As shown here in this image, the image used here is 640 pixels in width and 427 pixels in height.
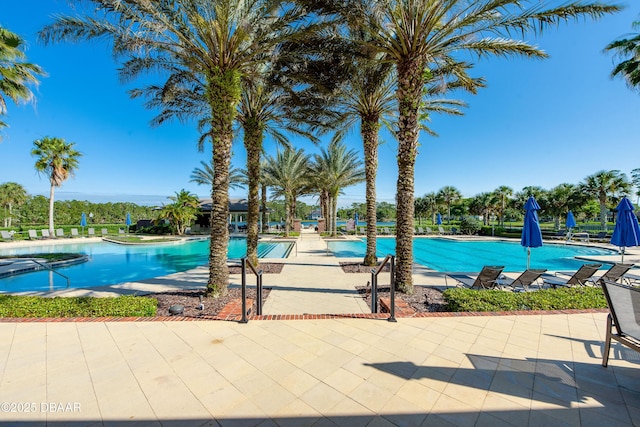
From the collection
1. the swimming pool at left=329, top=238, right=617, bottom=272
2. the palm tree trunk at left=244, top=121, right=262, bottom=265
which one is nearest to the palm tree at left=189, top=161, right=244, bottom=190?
the swimming pool at left=329, top=238, right=617, bottom=272

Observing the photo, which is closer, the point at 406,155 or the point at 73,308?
the point at 73,308

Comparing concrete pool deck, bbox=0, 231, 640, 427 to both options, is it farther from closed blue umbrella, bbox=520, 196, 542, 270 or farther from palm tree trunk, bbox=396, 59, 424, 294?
closed blue umbrella, bbox=520, 196, 542, 270

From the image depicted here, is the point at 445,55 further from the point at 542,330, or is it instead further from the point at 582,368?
the point at 582,368

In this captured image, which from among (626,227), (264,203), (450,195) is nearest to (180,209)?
(264,203)

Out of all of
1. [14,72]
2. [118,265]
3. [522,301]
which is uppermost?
[14,72]

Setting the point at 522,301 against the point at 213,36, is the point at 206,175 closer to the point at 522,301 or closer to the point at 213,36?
the point at 213,36

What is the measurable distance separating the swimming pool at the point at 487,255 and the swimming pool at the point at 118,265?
28.2 feet

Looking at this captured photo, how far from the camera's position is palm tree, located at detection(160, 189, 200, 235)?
87.1ft

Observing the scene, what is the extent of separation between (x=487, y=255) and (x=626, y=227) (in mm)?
9861

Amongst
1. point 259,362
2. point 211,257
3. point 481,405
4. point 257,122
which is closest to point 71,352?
point 259,362

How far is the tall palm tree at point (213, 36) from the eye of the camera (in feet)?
20.1

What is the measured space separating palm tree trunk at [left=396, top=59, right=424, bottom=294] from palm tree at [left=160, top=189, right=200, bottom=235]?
82.4 ft

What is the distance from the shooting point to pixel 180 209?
26641 mm

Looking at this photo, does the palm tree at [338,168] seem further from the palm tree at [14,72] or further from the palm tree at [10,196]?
the palm tree at [10,196]
